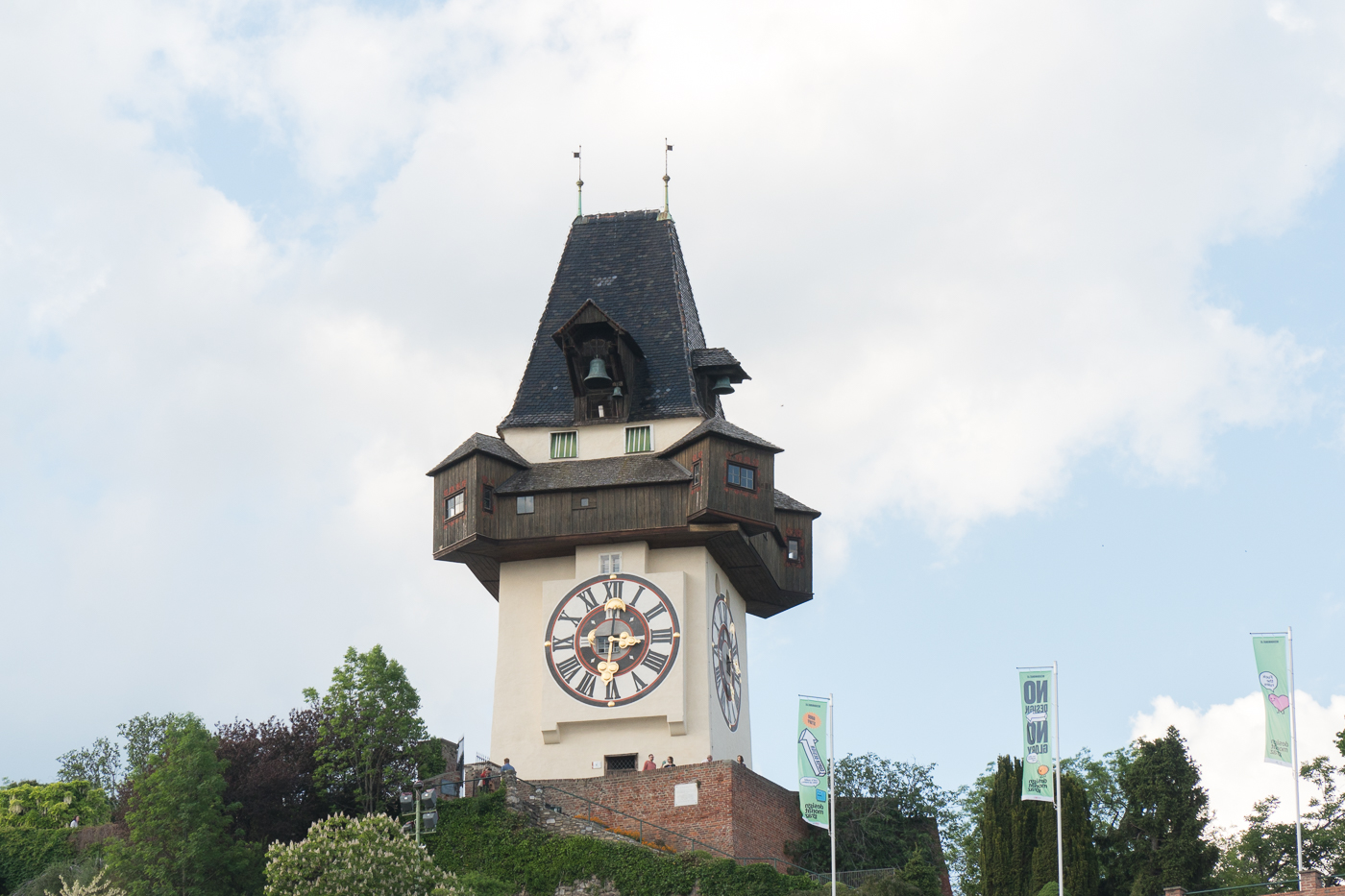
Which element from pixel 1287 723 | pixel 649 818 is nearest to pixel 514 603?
pixel 649 818

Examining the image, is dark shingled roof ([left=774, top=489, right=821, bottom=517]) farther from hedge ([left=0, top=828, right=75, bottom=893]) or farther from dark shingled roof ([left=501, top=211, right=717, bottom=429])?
hedge ([left=0, top=828, right=75, bottom=893])

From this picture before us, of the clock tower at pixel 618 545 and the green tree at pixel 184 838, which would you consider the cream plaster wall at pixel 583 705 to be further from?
the green tree at pixel 184 838

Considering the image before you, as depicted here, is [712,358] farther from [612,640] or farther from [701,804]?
[701,804]

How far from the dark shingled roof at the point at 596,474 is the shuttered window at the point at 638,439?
0.28m

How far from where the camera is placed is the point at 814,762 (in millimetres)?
39688

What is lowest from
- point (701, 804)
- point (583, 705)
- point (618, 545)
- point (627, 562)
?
point (701, 804)

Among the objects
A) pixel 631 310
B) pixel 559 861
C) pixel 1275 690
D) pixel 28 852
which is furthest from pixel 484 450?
pixel 1275 690

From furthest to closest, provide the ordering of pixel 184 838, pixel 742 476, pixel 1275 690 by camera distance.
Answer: pixel 742 476
pixel 184 838
pixel 1275 690

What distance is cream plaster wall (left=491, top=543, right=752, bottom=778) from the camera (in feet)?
151

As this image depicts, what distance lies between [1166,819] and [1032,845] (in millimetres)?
3879

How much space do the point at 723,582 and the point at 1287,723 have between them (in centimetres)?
1711

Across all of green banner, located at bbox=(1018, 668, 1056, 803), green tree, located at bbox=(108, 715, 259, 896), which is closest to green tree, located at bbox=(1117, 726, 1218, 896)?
green banner, located at bbox=(1018, 668, 1056, 803)

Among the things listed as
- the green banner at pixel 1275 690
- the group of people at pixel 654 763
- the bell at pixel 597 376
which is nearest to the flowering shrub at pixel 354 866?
the group of people at pixel 654 763

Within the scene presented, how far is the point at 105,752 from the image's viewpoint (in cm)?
7325
